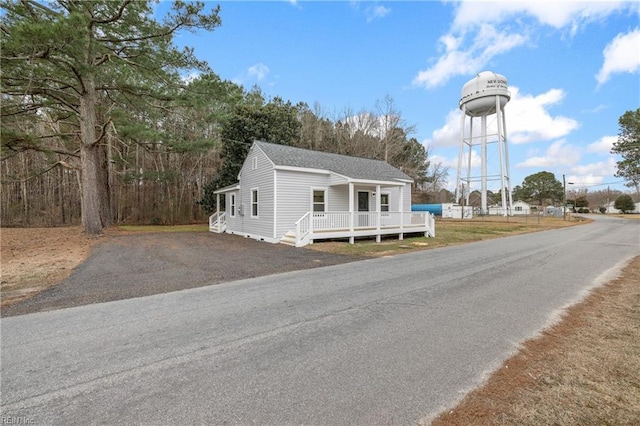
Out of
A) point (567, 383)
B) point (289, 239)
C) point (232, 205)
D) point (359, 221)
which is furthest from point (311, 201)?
point (567, 383)

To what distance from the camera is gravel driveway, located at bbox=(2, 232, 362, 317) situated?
206 inches

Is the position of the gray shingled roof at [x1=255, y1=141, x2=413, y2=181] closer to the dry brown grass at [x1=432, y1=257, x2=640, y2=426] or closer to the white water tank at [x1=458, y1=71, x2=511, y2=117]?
the dry brown grass at [x1=432, y1=257, x2=640, y2=426]

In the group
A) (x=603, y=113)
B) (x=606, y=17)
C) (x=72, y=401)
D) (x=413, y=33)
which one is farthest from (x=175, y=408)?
(x=603, y=113)

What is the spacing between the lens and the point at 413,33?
41.9ft

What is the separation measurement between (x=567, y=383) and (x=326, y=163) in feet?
44.7

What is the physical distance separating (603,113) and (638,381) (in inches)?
720

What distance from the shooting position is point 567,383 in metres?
2.59

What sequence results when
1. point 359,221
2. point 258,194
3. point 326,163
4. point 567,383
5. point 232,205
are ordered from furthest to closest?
point 232,205
point 326,163
point 359,221
point 258,194
point 567,383

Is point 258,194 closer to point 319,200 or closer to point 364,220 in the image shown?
point 319,200

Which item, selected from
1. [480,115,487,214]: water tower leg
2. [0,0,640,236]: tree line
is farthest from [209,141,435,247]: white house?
[480,115,487,214]: water tower leg

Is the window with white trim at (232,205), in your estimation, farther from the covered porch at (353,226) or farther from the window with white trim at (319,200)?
the covered porch at (353,226)

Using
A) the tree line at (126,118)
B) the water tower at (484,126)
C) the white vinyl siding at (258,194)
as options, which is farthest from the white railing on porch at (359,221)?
the water tower at (484,126)

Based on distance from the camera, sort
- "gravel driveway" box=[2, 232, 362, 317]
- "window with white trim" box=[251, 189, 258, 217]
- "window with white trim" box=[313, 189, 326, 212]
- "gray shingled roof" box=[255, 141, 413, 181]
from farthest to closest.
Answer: "window with white trim" box=[251, 189, 258, 217] < "window with white trim" box=[313, 189, 326, 212] < "gray shingled roof" box=[255, 141, 413, 181] < "gravel driveway" box=[2, 232, 362, 317]

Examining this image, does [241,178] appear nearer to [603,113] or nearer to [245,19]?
[245,19]
